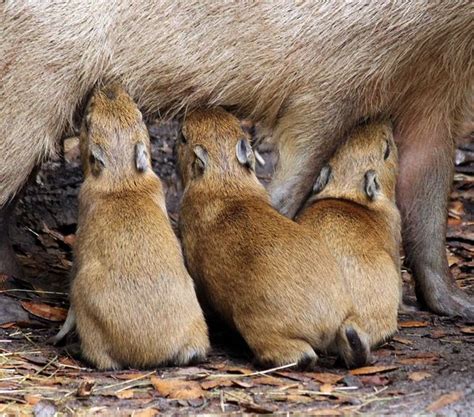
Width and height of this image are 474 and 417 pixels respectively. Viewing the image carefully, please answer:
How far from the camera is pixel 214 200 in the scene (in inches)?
209

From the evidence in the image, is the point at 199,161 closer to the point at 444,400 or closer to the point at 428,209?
the point at 428,209

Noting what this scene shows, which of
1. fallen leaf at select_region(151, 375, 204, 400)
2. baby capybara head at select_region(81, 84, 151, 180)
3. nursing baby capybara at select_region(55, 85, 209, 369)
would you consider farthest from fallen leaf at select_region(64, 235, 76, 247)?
fallen leaf at select_region(151, 375, 204, 400)

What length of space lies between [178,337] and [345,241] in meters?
0.92

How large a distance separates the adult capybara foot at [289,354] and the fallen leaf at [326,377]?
36mm

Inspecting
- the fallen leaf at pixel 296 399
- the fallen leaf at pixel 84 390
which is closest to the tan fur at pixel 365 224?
the fallen leaf at pixel 296 399

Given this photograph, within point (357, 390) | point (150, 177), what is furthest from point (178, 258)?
point (357, 390)

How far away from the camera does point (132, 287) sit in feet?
15.8

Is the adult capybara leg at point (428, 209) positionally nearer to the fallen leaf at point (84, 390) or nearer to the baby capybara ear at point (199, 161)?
the baby capybara ear at point (199, 161)

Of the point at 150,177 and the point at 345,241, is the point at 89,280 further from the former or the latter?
the point at 345,241

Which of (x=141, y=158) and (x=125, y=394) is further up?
(x=141, y=158)

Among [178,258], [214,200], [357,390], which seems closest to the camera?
[357,390]

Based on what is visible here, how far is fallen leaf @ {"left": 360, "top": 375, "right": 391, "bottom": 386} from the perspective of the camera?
474 centimetres

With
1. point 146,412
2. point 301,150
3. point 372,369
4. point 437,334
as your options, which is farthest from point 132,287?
point 437,334

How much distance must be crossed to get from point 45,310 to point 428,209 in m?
2.10
